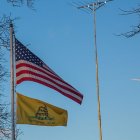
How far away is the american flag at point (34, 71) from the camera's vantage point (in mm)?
18047

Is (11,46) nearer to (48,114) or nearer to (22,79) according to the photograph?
(22,79)

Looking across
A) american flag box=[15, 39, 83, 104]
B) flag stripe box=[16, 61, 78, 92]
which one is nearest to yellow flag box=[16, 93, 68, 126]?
american flag box=[15, 39, 83, 104]

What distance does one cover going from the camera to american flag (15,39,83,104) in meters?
18.0

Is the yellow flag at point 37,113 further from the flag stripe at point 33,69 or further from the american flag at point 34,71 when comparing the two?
the flag stripe at point 33,69

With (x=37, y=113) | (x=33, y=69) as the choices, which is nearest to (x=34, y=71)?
(x=33, y=69)

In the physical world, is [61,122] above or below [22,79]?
below

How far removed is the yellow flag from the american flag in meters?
0.61

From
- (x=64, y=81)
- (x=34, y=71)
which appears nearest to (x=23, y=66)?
(x=34, y=71)

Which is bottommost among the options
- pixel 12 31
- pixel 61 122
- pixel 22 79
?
pixel 61 122

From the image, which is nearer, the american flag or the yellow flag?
the yellow flag

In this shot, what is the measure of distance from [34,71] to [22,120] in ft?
5.05

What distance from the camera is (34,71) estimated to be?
18266mm

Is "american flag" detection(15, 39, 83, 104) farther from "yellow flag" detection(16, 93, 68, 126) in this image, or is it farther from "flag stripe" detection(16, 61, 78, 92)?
Result: "yellow flag" detection(16, 93, 68, 126)

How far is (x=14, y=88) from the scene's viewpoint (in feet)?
58.4
